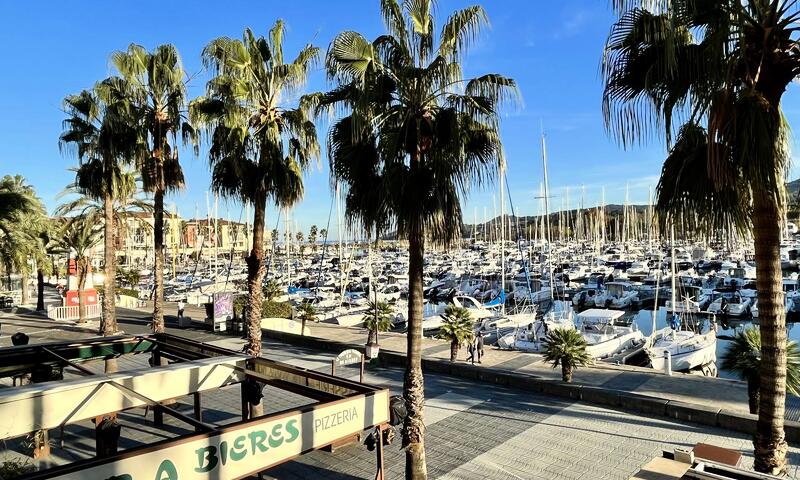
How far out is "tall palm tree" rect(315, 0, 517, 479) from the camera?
8797 mm

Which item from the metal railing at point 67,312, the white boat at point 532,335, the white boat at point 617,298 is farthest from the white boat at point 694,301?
the metal railing at point 67,312

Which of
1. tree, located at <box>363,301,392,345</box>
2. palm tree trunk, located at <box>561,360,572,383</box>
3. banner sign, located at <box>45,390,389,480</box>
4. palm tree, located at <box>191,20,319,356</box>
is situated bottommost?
palm tree trunk, located at <box>561,360,572,383</box>

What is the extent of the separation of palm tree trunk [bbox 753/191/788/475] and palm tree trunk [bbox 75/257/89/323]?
33.8 meters

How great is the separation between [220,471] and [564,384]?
1183 centimetres

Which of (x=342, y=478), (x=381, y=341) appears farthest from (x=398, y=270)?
(x=342, y=478)

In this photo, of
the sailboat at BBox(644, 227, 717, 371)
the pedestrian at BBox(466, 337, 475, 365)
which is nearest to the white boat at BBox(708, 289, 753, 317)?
the sailboat at BBox(644, 227, 717, 371)

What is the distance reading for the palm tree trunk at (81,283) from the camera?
102 feet

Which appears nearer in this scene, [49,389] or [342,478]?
[49,389]

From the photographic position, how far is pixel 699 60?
6.45 metres

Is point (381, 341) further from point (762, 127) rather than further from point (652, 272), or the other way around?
point (652, 272)

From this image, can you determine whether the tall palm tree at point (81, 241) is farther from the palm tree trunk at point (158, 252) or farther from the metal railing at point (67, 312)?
the palm tree trunk at point (158, 252)

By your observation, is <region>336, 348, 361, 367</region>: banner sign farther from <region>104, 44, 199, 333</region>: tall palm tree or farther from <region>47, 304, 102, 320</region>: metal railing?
<region>47, 304, 102, 320</region>: metal railing

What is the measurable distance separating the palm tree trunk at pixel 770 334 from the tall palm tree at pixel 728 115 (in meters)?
0.01

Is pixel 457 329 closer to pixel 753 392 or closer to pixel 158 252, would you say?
pixel 753 392
